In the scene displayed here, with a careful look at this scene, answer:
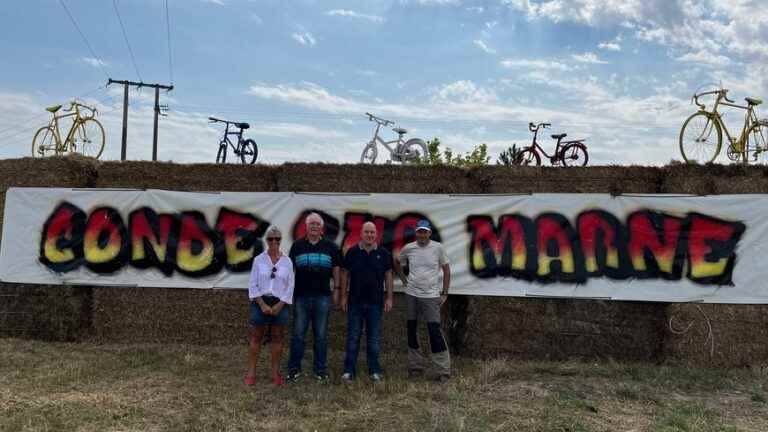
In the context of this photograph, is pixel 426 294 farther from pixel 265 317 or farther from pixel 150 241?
pixel 150 241

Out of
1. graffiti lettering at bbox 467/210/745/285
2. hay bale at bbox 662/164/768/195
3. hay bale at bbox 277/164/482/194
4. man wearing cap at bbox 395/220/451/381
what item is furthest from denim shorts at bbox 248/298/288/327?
hay bale at bbox 662/164/768/195

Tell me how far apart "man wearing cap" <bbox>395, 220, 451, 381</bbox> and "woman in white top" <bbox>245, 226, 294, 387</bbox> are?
1.48 meters

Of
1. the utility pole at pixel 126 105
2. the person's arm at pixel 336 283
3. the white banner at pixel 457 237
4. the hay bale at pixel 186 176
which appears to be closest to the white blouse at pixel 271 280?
the person's arm at pixel 336 283

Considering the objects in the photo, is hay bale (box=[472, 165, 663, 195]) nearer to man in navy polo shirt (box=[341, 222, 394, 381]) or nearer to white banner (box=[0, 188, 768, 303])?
white banner (box=[0, 188, 768, 303])

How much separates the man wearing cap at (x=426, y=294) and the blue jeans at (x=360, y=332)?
44cm

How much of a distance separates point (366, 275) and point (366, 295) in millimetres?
237

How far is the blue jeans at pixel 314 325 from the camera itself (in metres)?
6.33

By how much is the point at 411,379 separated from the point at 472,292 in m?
1.65

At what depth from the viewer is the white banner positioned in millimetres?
7250

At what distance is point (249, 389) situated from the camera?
19.4ft

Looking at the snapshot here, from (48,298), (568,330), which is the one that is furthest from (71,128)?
(568,330)

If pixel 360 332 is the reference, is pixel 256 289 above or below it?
above

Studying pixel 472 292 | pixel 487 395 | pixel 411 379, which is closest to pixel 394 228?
pixel 472 292

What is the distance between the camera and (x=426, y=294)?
6.48 m
